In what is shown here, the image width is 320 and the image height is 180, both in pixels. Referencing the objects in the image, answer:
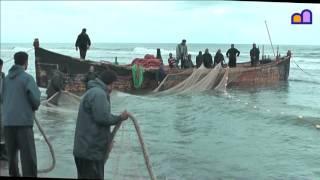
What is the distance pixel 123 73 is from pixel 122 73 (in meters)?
0.04

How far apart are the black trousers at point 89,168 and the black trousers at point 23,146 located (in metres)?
0.58

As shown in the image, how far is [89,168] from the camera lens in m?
4.97

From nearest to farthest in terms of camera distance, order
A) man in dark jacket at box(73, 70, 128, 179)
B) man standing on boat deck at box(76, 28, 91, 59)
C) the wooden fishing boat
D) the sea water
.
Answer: man in dark jacket at box(73, 70, 128, 179) < the sea water < man standing on boat deck at box(76, 28, 91, 59) < the wooden fishing boat

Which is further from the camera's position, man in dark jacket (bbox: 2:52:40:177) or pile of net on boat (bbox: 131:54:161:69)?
pile of net on boat (bbox: 131:54:161:69)

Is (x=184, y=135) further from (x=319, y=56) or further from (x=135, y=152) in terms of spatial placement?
(x=319, y=56)

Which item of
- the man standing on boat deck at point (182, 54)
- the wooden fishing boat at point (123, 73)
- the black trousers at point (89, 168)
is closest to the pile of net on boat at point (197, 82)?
the wooden fishing boat at point (123, 73)

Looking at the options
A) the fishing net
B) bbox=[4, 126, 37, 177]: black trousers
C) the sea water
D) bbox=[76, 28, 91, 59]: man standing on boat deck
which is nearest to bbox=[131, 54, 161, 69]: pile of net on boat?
the sea water

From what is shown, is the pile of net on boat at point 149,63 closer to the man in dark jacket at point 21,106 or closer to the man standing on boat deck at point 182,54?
the man standing on boat deck at point 182,54

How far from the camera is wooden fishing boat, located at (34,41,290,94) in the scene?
56.5 ft

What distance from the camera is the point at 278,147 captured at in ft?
34.2

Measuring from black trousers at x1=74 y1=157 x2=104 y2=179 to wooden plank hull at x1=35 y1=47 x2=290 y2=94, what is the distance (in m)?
12.1

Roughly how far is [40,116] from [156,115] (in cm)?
457

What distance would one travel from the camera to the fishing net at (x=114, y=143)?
665cm

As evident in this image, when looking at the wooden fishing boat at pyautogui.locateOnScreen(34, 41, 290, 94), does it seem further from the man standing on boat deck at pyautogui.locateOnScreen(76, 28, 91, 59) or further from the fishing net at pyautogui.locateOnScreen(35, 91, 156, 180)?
the fishing net at pyautogui.locateOnScreen(35, 91, 156, 180)
